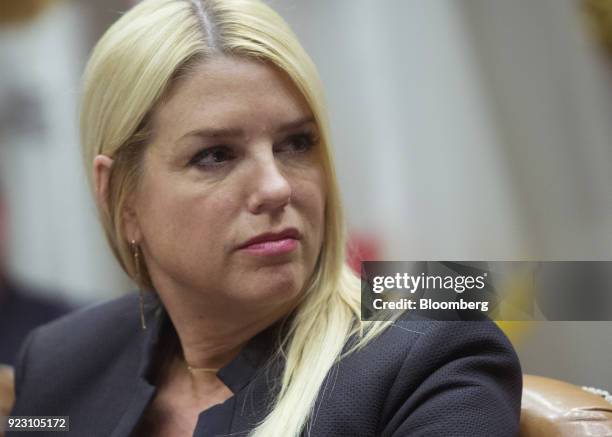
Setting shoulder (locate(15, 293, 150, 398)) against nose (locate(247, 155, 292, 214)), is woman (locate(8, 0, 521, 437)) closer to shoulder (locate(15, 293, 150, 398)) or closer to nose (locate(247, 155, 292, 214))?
nose (locate(247, 155, 292, 214))

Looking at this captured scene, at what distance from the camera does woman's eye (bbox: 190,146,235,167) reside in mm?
1152

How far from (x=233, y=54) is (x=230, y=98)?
7 centimetres

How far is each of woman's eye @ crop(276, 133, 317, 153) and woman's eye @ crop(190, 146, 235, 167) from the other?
69 millimetres

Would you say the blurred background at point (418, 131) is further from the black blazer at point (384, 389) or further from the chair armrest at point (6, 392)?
the chair armrest at point (6, 392)

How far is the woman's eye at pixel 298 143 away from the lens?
1.18 m

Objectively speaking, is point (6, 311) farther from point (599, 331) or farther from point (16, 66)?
point (599, 331)

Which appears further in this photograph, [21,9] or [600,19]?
[21,9]

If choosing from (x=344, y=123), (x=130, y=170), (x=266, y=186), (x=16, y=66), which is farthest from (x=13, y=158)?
(x=266, y=186)

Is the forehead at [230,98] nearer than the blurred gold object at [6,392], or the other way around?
the forehead at [230,98]

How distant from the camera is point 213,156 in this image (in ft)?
3.79

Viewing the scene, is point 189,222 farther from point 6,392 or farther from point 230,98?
point 6,392

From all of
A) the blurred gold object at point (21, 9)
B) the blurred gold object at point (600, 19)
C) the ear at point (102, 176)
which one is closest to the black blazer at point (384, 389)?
the ear at point (102, 176)

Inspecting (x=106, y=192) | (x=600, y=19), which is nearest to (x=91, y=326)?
(x=106, y=192)

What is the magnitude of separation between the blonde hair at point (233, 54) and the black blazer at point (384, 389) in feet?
0.10
